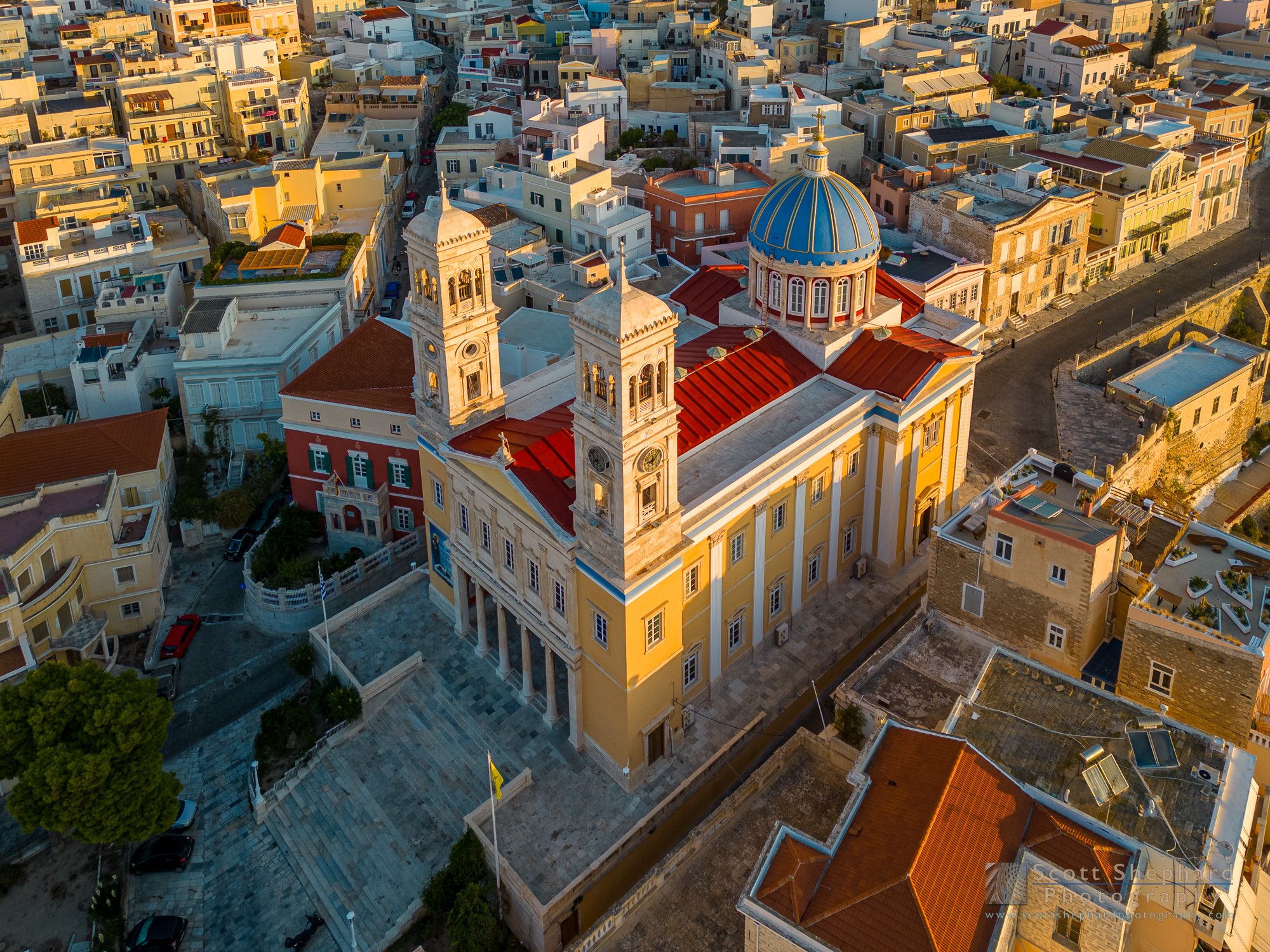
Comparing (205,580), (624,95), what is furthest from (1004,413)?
(624,95)

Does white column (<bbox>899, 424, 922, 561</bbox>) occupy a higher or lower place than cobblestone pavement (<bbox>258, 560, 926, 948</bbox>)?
higher

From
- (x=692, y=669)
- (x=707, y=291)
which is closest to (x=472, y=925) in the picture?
(x=692, y=669)

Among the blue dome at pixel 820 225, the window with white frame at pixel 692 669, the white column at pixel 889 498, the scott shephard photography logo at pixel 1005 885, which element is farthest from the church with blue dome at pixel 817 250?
the scott shephard photography logo at pixel 1005 885

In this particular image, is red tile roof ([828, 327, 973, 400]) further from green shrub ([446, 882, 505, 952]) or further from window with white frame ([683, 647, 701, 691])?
green shrub ([446, 882, 505, 952])

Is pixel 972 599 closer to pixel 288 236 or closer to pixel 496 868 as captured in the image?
pixel 496 868

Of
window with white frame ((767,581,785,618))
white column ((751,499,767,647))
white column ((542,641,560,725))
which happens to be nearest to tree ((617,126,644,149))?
window with white frame ((767,581,785,618))
